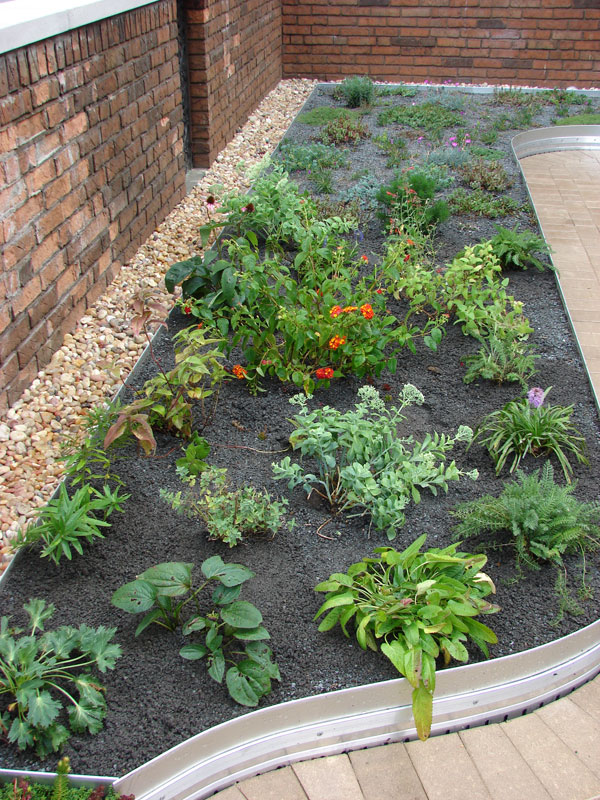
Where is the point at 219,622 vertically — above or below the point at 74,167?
below

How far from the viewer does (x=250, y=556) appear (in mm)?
2904

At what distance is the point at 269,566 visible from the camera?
287 cm

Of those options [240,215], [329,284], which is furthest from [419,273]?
[240,215]

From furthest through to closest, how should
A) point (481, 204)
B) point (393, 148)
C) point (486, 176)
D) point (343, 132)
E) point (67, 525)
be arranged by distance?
1. point (343, 132)
2. point (393, 148)
3. point (486, 176)
4. point (481, 204)
5. point (67, 525)

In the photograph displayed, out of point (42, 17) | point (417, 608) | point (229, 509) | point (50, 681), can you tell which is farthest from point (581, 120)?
point (50, 681)

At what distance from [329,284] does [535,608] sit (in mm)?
2046

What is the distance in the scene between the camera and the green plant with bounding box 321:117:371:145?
26.0 ft

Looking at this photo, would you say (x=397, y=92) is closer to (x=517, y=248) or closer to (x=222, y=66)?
(x=222, y=66)

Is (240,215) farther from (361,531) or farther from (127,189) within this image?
(361,531)

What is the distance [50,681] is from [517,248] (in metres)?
4.25

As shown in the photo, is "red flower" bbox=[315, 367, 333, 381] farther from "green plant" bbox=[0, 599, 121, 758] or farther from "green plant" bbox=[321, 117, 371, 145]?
"green plant" bbox=[321, 117, 371, 145]

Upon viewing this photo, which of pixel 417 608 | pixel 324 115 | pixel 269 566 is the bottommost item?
pixel 269 566

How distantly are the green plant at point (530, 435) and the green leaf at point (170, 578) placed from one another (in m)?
1.59

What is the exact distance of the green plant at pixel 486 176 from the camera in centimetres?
662
